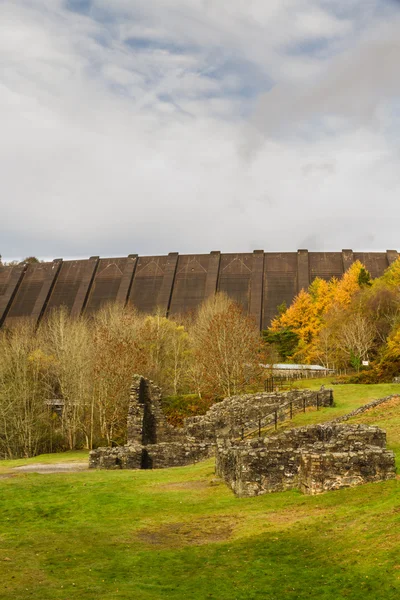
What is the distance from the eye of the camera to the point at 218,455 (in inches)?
890

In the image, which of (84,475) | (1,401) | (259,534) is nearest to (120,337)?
(1,401)

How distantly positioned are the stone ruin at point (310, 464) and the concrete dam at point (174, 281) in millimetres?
78014

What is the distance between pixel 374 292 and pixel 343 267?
1478 inches

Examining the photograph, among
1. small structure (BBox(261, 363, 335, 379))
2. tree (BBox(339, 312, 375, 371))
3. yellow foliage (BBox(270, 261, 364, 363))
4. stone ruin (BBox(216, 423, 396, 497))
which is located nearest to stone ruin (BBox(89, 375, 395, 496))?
stone ruin (BBox(216, 423, 396, 497))

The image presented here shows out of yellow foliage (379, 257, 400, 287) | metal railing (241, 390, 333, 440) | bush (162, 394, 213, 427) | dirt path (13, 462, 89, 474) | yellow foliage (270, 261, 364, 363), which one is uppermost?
yellow foliage (379, 257, 400, 287)

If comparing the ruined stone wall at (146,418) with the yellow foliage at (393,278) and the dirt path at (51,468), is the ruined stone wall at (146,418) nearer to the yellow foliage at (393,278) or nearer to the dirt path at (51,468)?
the dirt path at (51,468)

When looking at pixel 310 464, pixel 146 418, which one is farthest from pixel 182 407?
pixel 310 464

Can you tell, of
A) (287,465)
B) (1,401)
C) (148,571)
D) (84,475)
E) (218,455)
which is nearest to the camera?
(148,571)

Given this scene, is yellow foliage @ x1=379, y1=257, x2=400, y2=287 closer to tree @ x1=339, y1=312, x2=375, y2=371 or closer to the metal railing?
tree @ x1=339, y1=312, x2=375, y2=371

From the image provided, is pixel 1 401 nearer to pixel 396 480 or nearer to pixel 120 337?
pixel 120 337

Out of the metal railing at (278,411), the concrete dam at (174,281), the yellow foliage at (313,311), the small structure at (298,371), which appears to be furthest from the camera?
the concrete dam at (174,281)

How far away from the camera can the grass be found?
1102 centimetres

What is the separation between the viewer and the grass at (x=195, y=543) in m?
11.0

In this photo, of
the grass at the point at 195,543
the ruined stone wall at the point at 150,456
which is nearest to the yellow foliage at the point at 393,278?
the ruined stone wall at the point at 150,456
